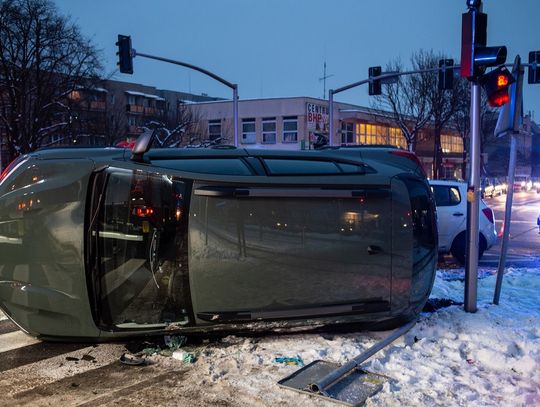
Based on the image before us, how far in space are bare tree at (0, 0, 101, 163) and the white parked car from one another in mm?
22280

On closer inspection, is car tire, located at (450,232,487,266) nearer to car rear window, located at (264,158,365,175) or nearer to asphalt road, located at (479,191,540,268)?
asphalt road, located at (479,191,540,268)

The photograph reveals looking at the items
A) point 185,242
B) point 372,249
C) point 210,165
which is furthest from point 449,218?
point 185,242

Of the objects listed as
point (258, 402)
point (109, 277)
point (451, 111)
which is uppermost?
point (451, 111)

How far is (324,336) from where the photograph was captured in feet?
17.0

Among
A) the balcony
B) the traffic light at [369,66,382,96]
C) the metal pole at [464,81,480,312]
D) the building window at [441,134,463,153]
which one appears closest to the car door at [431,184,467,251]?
the metal pole at [464,81,480,312]

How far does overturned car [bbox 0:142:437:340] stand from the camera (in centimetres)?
460

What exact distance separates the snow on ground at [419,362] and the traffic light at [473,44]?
2.73m

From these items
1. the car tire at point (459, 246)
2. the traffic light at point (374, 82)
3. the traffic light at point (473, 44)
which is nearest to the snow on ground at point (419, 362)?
the traffic light at point (473, 44)

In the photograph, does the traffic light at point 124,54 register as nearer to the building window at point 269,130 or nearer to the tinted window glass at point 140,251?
the tinted window glass at point 140,251

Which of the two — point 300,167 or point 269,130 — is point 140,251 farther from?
point 269,130

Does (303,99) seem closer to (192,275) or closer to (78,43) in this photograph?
(78,43)

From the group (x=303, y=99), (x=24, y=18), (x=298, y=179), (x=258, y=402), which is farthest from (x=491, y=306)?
(x=303, y=99)

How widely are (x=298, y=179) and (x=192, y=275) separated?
1272mm

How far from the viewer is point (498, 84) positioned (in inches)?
235
